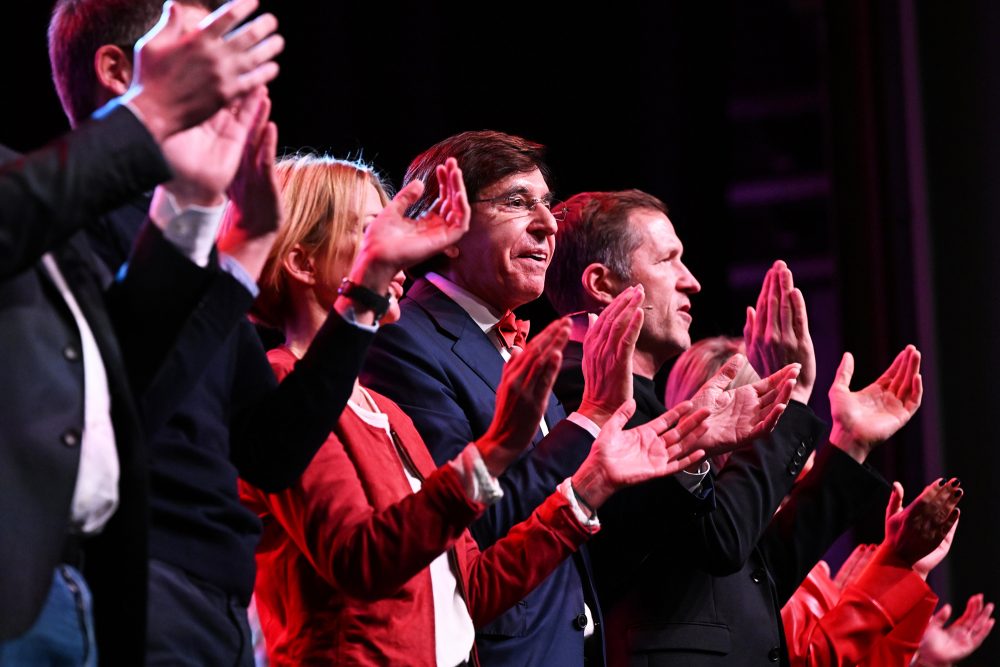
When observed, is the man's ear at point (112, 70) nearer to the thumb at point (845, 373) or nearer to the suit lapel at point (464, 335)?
the suit lapel at point (464, 335)

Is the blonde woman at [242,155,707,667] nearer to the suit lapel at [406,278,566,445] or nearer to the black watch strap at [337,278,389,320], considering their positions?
the black watch strap at [337,278,389,320]

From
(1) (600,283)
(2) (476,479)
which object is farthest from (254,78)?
(1) (600,283)

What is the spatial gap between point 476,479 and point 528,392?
0.53 ft

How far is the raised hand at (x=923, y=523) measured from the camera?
9.60 feet

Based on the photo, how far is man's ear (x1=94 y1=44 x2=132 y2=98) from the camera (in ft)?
5.12

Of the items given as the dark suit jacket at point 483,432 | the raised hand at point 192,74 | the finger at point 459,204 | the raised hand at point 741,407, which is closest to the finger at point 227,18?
the raised hand at point 192,74

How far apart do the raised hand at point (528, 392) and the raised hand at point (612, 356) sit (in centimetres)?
39

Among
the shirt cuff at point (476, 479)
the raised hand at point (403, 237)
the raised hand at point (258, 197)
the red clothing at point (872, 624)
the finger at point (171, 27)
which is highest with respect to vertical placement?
the finger at point (171, 27)

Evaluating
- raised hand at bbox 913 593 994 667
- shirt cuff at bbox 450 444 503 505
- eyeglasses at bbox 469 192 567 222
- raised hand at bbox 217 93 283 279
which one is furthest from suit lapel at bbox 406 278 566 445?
raised hand at bbox 913 593 994 667

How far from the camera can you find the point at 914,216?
487cm

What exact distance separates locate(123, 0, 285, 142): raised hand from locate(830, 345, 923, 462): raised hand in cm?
201

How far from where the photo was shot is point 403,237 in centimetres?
166

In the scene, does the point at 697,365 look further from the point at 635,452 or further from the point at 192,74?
the point at 192,74

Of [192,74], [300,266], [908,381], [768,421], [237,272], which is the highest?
[192,74]
